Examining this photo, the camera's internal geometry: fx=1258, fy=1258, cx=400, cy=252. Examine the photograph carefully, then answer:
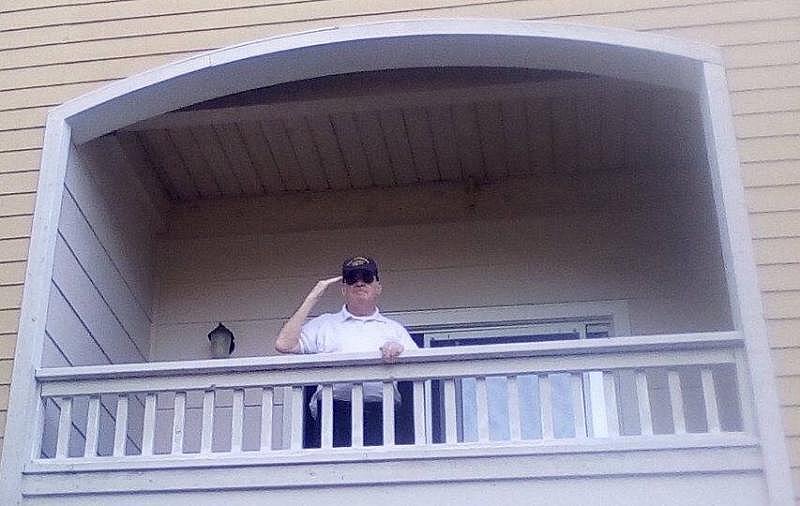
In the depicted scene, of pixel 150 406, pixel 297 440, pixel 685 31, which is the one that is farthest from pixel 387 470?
pixel 685 31

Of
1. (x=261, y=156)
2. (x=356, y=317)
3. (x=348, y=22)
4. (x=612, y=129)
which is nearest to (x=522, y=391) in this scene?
(x=356, y=317)

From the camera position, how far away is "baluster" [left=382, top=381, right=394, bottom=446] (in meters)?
4.86

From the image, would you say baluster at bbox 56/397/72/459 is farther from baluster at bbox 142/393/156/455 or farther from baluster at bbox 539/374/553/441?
baluster at bbox 539/374/553/441

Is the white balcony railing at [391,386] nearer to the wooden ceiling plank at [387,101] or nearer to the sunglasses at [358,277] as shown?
the sunglasses at [358,277]

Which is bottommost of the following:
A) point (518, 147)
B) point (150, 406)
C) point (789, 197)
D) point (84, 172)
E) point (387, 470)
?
point (387, 470)

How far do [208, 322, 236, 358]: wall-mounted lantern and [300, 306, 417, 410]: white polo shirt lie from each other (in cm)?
118

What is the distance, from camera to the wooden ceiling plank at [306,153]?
255 inches

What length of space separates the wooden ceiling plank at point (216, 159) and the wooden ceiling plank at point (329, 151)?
0.52 meters

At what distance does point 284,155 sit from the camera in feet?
22.0

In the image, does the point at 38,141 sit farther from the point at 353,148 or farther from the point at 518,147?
the point at 518,147

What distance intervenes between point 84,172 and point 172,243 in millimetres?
1180

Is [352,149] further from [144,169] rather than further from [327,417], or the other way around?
[327,417]

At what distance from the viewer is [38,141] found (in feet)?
18.4

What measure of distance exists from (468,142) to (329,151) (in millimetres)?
739
